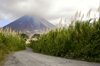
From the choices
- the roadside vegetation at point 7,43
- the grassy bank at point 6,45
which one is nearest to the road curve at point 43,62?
the grassy bank at point 6,45

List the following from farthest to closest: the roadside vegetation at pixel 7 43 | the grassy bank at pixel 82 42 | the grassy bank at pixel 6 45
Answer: the roadside vegetation at pixel 7 43 < the grassy bank at pixel 6 45 < the grassy bank at pixel 82 42

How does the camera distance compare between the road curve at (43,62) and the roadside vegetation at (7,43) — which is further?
the roadside vegetation at (7,43)

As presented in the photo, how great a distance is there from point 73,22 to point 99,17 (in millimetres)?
3278

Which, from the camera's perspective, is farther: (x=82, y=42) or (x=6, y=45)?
(x=6, y=45)

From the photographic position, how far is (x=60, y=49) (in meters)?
11.7

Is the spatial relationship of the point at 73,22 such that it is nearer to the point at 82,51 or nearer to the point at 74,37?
the point at 74,37

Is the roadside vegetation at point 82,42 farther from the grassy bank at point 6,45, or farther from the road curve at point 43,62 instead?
the grassy bank at point 6,45

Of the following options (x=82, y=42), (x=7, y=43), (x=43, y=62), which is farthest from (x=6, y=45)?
(x=82, y=42)

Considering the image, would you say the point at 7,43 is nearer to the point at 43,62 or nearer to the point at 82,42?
the point at 43,62

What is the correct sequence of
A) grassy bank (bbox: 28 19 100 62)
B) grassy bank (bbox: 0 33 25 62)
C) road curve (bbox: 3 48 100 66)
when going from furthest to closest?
grassy bank (bbox: 0 33 25 62) → grassy bank (bbox: 28 19 100 62) → road curve (bbox: 3 48 100 66)

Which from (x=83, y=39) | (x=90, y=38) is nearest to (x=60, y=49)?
(x=83, y=39)

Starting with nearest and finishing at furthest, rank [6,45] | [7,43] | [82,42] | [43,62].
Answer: [43,62] → [82,42] → [6,45] → [7,43]

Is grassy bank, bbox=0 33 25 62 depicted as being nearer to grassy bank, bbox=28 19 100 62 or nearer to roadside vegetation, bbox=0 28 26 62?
roadside vegetation, bbox=0 28 26 62

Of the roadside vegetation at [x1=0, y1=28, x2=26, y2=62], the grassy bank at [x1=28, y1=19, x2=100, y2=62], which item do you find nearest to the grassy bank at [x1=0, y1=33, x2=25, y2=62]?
the roadside vegetation at [x1=0, y1=28, x2=26, y2=62]
